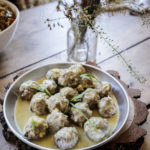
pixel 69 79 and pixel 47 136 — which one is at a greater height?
pixel 69 79

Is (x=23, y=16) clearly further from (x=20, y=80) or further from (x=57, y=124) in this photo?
(x=57, y=124)

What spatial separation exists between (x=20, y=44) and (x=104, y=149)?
953 millimetres

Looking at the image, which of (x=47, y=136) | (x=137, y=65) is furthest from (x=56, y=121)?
(x=137, y=65)

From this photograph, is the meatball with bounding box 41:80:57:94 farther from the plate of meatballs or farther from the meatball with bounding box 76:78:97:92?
the meatball with bounding box 76:78:97:92

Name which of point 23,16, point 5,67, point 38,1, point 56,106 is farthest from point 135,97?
point 38,1

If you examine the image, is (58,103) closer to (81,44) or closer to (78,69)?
(78,69)

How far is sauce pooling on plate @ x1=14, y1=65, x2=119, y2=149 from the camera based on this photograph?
0.89 m

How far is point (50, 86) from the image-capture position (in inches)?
42.6

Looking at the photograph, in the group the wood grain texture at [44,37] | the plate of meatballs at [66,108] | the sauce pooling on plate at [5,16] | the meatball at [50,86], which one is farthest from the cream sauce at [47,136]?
the sauce pooling on plate at [5,16]

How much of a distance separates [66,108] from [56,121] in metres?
0.09

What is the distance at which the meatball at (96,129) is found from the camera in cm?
88

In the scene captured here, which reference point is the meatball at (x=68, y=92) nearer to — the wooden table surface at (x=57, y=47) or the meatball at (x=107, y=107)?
the meatball at (x=107, y=107)

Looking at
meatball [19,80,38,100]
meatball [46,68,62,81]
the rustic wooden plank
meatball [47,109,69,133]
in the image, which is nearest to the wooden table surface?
the rustic wooden plank

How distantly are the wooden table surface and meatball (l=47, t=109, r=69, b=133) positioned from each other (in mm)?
338
